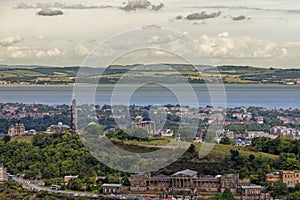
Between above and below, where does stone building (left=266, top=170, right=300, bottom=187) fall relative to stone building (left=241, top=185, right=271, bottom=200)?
above

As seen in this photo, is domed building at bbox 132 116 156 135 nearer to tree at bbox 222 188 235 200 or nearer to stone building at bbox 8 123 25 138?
stone building at bbox 8 123 25 138

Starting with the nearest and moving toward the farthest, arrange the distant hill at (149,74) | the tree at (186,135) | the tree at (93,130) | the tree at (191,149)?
the tree at (191,149) < the tree at (186,135) < the tree at (93,130) < the distant hill at (149,74)

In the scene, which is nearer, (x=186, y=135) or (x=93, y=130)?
(x=186, y=135)

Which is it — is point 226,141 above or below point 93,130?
below

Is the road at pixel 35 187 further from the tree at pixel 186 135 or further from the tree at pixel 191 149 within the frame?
the tree at pixel 186 135

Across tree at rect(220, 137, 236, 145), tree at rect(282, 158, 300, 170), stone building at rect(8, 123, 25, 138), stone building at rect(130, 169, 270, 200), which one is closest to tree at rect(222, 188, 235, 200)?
stone building at rect(130, 169, 270, 200)

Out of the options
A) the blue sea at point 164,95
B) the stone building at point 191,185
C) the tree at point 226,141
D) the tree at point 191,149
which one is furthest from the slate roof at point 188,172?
the blue sea at point 164,95

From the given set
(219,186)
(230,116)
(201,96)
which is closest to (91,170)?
(219,186)

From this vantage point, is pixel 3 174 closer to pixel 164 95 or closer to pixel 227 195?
pixel 227 195

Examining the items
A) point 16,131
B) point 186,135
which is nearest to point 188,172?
point 186,135
